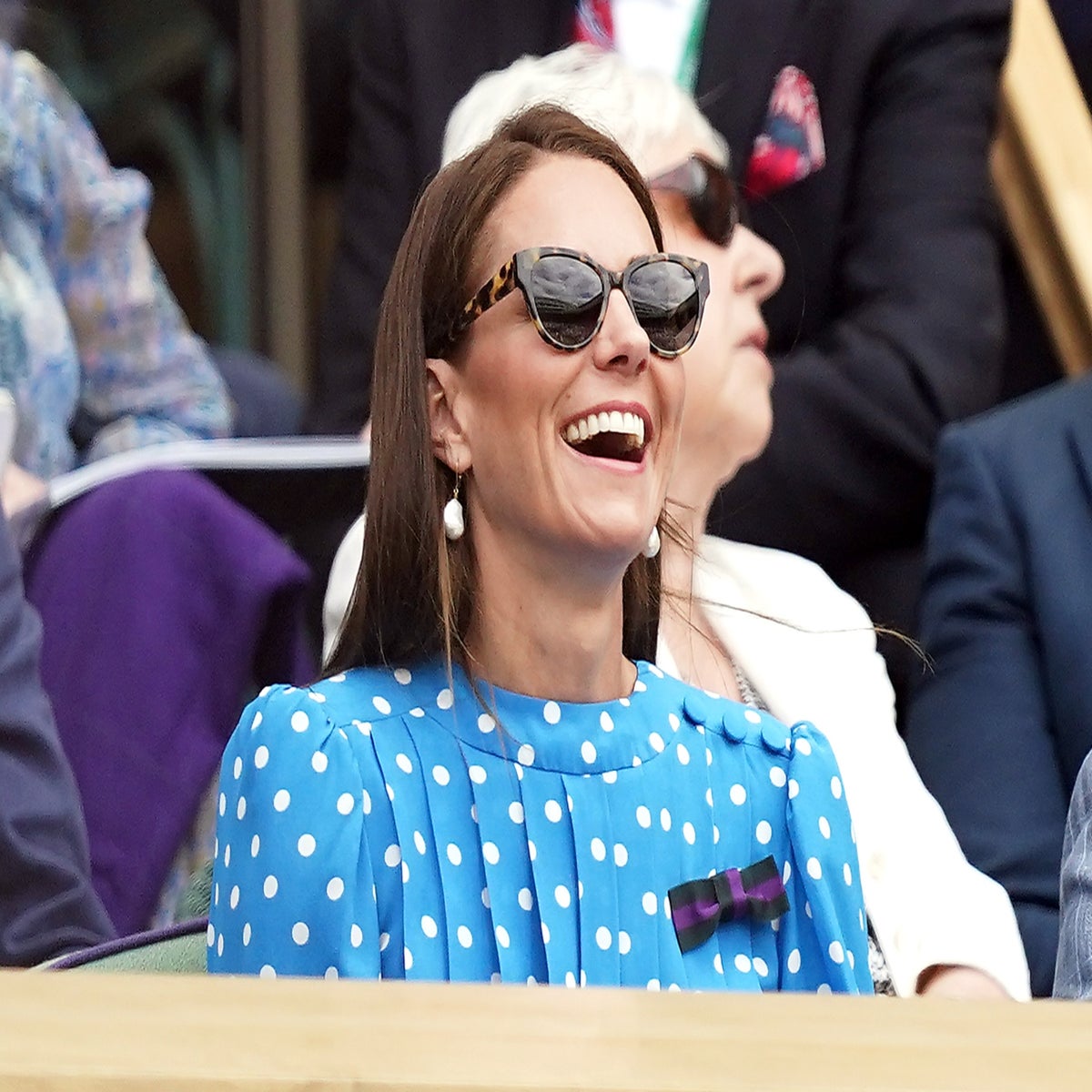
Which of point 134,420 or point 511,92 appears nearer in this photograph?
point 511,92

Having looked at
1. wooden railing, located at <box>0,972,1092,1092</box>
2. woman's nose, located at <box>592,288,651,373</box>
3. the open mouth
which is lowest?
wooden railing, located at <box>0,972,1092,1092</box>

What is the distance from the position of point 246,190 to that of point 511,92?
191 cm

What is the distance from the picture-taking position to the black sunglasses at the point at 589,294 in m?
1.43

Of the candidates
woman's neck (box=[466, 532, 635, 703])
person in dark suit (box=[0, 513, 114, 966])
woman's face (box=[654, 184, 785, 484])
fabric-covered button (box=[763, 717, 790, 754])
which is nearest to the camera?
woman's neck (box=[466, 532, 635, 703])

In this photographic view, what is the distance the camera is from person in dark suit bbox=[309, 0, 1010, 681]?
2658mm

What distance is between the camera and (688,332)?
1492 millimetres

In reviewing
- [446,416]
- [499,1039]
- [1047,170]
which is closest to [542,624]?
[446,416]

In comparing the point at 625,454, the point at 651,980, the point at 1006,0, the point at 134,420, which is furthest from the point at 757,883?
the point at 1006,0

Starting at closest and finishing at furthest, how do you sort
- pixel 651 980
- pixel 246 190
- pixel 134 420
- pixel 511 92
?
1. pixel 651 980
2. pixel 511 92
3. pixel 134 420
4. pixel 246 190

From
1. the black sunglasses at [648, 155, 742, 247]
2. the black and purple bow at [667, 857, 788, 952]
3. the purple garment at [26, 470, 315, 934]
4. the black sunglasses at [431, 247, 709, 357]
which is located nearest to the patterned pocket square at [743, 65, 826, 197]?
the black sunglasses at [648, 155, 742, 247]

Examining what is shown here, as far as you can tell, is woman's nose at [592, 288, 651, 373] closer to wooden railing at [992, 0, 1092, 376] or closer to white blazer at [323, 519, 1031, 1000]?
white blazer at [323, 519, 1031, 1000]

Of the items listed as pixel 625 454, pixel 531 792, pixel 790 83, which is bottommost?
pixel 531 792

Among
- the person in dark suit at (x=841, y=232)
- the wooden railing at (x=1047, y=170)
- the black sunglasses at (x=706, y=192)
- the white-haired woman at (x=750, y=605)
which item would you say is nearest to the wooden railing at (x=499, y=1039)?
the white-haired woman at (x=750, y=605)

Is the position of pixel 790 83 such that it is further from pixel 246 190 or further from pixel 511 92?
pixel 246 190
